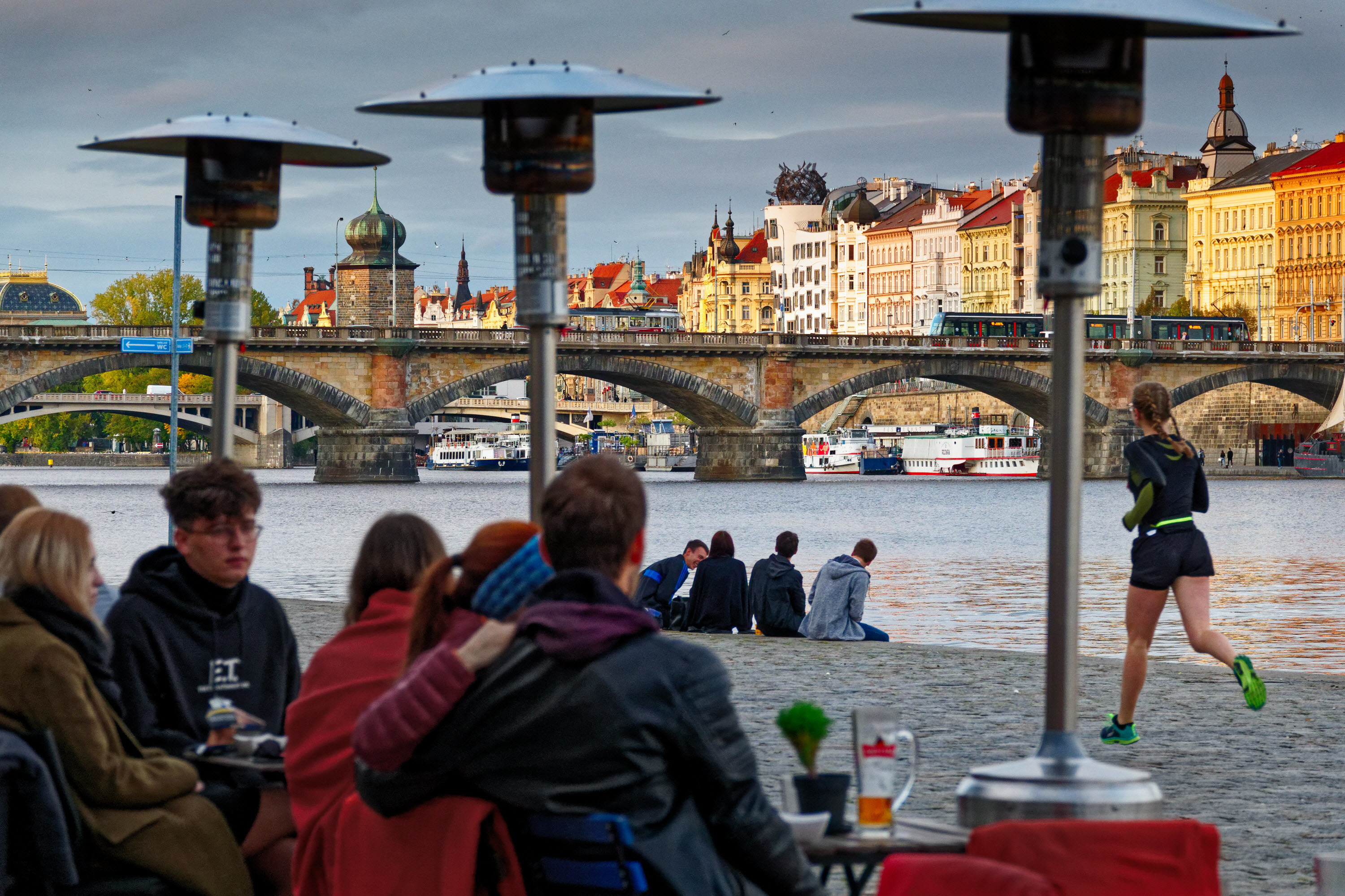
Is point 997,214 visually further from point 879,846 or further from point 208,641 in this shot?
point 879,846

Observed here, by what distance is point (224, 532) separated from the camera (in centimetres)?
473

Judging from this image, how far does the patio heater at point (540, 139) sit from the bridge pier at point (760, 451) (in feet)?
213

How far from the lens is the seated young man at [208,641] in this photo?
462 centimetres

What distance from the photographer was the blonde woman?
13.3ft

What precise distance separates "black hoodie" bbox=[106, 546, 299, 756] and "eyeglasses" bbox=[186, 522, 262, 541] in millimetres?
159

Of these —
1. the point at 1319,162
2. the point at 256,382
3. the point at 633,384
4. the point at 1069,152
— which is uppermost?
the point at 1319,162

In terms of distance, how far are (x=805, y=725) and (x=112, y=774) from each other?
4.74 feet

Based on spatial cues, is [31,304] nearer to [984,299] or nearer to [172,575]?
[984,299]

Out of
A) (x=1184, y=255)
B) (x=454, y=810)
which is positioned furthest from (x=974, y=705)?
(x=1184, y=255)

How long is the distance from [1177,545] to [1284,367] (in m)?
68.6

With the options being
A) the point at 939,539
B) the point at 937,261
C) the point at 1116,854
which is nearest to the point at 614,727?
the point at 1116,854

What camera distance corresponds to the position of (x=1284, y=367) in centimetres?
7381

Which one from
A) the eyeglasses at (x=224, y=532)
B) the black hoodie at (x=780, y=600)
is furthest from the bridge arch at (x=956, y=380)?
the eyeglasses at (x=224, y=532)

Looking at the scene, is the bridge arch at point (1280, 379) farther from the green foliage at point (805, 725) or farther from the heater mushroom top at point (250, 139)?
the green foliage at point (805, 725)
